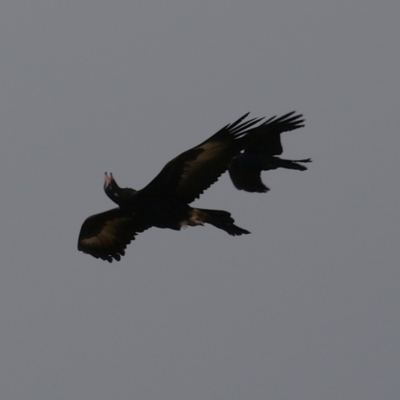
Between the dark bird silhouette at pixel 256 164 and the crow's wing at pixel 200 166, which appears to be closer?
the crow's wing at pixel 200 166

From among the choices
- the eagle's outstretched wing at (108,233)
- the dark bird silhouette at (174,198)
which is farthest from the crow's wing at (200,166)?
the eagle's outstretched wing at (108,233)

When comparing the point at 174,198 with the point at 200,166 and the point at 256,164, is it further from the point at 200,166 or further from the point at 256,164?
the point at 256,164

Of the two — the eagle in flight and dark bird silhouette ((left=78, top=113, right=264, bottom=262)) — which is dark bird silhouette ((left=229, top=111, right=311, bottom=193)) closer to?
the eagle in flight

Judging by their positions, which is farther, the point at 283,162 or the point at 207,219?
the point at 283,162

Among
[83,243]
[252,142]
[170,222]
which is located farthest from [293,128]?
[83,243]

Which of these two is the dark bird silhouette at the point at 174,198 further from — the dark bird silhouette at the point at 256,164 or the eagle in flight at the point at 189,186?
the dark bird silhouette at the point at 256,164

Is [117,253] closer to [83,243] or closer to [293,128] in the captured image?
[83,243]

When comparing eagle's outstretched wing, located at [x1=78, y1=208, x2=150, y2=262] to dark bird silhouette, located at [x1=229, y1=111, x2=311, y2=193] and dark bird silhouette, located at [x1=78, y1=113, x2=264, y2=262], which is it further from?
dark bird silhouette, located at [x1=229, y1=111, x2=311, y2=193]

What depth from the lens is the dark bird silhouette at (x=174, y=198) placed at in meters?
22.9

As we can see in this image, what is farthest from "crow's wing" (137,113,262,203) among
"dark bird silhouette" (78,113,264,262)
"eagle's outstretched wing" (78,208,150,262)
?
"eagle's outstretched wing" (78,208,150,262)

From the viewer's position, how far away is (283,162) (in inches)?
992

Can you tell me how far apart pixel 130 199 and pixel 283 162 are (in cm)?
251

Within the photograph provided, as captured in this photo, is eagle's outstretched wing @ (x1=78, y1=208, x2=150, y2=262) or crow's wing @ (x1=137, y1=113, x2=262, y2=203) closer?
crow's wing @ (x1=137, y1=113, x2=262, y2=203)

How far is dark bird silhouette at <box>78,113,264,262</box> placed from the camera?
75.3ft
